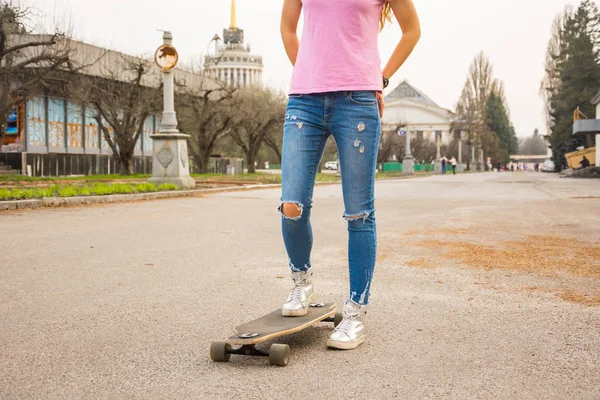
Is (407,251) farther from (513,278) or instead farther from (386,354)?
(386,354)

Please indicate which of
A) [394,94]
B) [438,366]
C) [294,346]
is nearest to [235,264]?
[294,346]

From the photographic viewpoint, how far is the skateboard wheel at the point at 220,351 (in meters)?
2.81

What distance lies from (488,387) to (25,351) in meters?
2.12

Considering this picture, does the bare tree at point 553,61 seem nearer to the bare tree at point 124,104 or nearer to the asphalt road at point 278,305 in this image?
the bare tree at point 124,104

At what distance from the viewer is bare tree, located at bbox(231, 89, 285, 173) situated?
35.9 meters

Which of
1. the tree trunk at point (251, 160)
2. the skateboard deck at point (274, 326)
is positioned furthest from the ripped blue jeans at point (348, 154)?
the tree trunk at point (251, 160)

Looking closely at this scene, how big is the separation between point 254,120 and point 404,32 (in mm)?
34196

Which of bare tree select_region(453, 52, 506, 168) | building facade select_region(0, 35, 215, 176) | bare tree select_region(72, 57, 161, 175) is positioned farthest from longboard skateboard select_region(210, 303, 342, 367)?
bare tree select_region(453, 52, 506, 168)

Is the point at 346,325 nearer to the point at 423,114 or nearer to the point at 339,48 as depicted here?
the point at 339,48

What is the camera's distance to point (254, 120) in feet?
123

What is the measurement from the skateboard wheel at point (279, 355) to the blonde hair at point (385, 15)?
6.08ft

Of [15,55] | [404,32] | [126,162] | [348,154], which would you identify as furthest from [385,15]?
[126,162]

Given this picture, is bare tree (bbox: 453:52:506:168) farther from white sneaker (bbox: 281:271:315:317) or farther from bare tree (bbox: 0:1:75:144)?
white sneaker (bbox: 281:271:315:317)

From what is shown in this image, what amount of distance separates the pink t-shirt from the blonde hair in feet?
0.61
